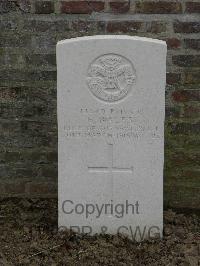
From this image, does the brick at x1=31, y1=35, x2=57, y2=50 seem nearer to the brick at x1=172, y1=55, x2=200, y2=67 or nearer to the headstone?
the headstone

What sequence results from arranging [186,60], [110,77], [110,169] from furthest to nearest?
[186,60] → [110,169] → [110,77]

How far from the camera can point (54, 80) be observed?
390cm

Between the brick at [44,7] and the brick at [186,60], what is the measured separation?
87 cm

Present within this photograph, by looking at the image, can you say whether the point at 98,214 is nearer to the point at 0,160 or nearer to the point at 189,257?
the point at 189,257

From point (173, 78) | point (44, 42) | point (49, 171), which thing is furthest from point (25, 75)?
point (173, 78)

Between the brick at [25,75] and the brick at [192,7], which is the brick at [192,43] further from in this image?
the brick at [25,75]

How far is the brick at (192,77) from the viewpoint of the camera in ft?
12.5

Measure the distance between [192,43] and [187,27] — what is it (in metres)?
0.11

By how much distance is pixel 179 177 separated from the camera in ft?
13.4

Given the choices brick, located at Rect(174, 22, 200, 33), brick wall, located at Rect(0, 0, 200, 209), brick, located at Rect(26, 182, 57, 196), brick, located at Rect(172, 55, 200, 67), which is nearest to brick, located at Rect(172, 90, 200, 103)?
brick wall, located at Rect(0, 0, 200, 209)

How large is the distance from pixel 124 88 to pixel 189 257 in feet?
3.62

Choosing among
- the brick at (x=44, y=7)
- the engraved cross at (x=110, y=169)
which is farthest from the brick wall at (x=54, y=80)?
the engraved cross at (x=110, y=169)

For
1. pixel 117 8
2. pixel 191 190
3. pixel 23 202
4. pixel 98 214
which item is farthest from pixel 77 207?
pixel 117 8

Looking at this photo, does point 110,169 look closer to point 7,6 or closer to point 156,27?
point 156,27
